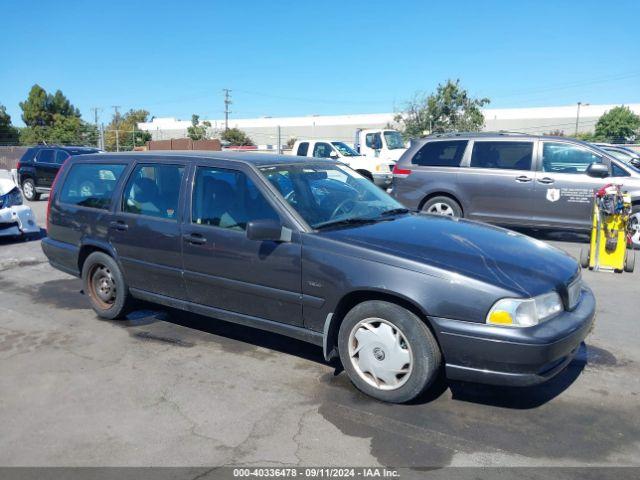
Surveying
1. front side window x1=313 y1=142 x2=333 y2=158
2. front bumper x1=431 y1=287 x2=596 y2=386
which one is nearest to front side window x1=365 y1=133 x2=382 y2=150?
front side window x1=313 y1=142 x2=333 y2=158

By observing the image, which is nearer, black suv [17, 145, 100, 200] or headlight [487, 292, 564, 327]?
headlight [487, 292, 564, 327]

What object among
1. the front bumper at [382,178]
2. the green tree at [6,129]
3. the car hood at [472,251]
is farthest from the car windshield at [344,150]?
the green tree at [6,129]

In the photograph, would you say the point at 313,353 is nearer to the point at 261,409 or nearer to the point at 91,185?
the point at 261,409

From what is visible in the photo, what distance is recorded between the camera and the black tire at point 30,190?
18.6 m

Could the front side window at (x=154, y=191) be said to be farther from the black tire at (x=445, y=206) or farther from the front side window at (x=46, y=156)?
the front side window at (x=46, y=156)

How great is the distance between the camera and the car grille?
12.5 feet

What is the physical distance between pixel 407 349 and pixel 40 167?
700 inches

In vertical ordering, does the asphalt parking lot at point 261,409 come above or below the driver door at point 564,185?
below

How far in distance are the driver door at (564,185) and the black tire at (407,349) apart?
6.27 m

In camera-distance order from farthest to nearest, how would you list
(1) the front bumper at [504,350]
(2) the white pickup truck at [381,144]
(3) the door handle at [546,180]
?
(2) the white pickup truck at [381,144], (3) the door handle at [546,180], (1) the front bumper at [504,350]

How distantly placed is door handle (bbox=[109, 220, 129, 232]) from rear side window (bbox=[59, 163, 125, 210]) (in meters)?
0.23

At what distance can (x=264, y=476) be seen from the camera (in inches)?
120

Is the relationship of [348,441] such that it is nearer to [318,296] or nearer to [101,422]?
[318,296]

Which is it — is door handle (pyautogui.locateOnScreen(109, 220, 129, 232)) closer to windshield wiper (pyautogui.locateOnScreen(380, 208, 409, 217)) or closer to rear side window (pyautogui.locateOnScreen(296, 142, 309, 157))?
windshield wiper (pyautogui.locateOnScreen(380, 208, 409, 217))
